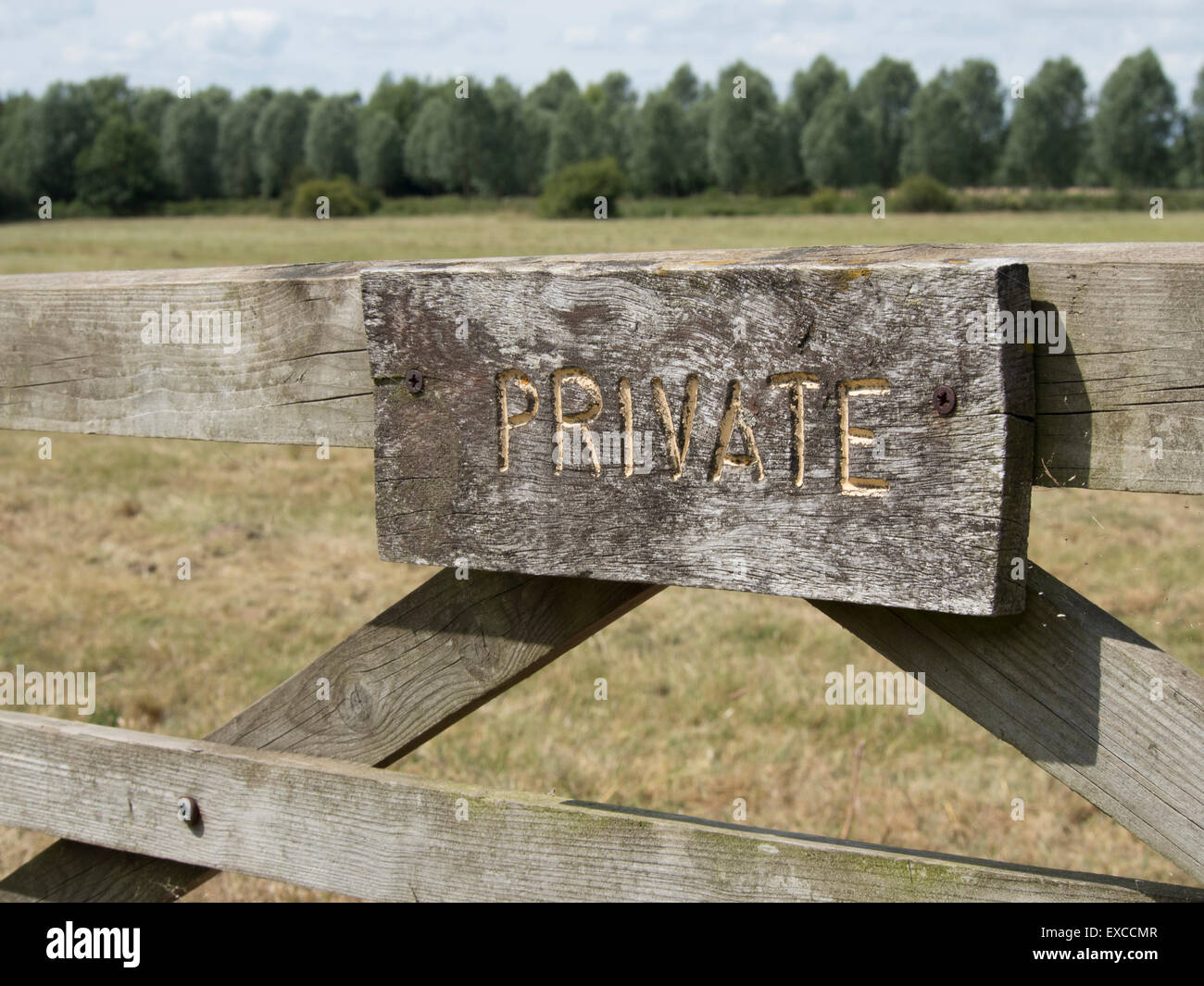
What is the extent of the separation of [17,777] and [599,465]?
54.6 inches

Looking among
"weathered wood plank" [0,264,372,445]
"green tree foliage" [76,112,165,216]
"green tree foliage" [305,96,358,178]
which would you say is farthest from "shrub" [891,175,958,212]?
"weathered wood plank" [0,264,372,445]

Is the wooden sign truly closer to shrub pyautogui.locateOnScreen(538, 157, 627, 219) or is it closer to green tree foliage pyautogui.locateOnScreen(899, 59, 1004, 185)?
shrub pyautogui.locateOnScreen(538, 157, 627, 219)

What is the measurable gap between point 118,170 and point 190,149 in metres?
7.35

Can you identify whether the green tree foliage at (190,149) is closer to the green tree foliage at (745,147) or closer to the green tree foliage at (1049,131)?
the green tree foliage at (745,147)

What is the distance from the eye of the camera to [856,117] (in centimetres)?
6800

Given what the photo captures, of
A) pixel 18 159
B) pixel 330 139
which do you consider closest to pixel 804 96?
pixel 330 139

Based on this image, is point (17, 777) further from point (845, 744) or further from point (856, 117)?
point (856, 117)

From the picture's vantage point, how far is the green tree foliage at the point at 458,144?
65.5 m

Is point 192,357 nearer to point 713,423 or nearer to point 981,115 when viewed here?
point 713,423

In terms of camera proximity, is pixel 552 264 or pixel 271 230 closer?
pixel 552 264

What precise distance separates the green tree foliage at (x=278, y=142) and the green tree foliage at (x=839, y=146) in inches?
1249

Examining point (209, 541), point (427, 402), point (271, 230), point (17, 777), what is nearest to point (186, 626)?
point (209, 541)

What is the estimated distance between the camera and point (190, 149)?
69125 mm

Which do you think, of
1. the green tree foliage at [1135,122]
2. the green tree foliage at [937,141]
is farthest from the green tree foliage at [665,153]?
the green tree foliage at [1135,122]
